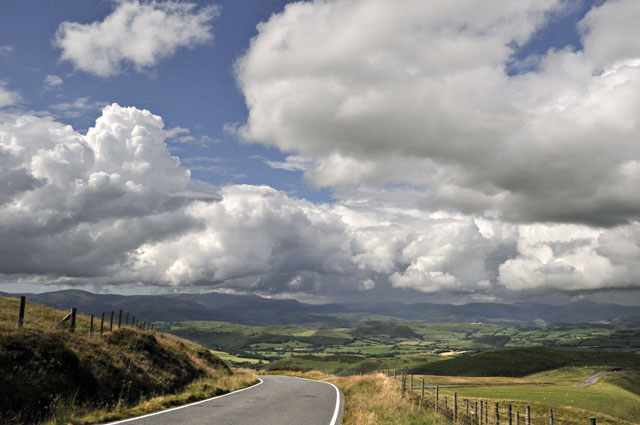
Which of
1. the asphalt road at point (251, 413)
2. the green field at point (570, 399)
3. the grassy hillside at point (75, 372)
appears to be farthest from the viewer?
the green field at point (570, 399)

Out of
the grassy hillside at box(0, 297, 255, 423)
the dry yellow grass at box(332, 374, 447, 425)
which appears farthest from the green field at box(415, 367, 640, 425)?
the grassy hillside at box(0, 297, 255, 423)

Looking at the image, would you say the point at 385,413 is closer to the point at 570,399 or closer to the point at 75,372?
the point at 75,372

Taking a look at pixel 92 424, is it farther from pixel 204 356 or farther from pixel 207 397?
pixel 204 356

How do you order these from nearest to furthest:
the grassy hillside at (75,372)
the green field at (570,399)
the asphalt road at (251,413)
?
the asphalt road at (251,413) → the grassy hillside at (75,372) → the green field at (570,399)

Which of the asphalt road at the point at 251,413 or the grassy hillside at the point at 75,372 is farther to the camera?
the grassy hillside at the point at 75,372

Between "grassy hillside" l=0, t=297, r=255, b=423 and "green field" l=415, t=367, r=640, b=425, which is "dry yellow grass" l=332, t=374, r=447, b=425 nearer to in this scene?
"grassy hillside" l=0, t=297, r=255, b=423

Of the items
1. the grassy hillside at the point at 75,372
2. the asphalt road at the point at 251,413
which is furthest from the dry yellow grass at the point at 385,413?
the grassy hillside at the point at 75,372

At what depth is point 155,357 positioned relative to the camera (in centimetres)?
3066

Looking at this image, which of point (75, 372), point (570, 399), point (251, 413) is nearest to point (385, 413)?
point (251, 413)

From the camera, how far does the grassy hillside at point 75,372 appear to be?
1563 centimetres

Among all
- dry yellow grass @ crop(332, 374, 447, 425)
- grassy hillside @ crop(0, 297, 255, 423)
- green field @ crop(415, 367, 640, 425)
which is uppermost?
grassy hillside @ crop(0, 297, 255, 423)

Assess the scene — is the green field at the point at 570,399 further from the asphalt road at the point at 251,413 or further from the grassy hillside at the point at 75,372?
the grassy hillside at the point at 75,372

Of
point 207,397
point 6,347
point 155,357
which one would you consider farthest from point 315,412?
point 155,357

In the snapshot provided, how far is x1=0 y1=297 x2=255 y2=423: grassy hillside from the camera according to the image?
1563cm
